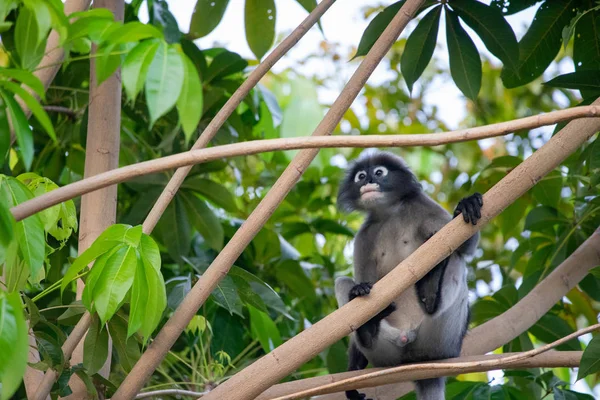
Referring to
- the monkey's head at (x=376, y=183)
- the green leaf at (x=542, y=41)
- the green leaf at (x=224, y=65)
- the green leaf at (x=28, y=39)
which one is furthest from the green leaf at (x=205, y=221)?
the green leaf at (x=28, y=39)

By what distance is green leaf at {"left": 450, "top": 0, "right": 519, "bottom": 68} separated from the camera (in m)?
2.91

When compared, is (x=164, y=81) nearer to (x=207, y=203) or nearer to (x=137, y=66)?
(x=137, y=66)

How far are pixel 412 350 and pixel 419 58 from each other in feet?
4.23

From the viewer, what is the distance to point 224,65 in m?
3.70

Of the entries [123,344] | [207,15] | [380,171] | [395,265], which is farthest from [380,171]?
[123,344]

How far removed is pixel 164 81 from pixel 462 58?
6.13ft

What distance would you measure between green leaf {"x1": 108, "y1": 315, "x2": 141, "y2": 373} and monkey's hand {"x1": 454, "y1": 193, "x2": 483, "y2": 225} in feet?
3.51

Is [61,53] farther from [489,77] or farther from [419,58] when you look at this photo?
[489,77]

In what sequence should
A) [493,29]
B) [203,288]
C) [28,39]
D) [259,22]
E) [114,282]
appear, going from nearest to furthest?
[28,39]
[114,282]
[203,288]
[493,29]
[259,22]

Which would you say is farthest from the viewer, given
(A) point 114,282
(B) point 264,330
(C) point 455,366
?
(B) point 264,330

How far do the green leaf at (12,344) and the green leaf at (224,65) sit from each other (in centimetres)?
235

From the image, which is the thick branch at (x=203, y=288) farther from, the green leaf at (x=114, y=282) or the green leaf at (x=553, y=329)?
the green leaf at (x=553, y=329)

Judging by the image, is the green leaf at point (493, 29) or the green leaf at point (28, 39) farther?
the green leaf at point (493, 29)

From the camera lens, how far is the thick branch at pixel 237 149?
1609 millimetres
